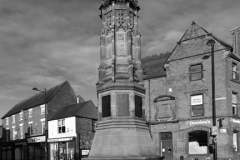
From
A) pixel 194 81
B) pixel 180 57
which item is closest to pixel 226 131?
pixel 194 81

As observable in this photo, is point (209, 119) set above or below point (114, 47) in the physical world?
below

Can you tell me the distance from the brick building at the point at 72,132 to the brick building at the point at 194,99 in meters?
8.70

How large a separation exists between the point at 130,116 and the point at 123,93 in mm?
1217

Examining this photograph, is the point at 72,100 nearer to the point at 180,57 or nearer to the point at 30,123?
the point at 30,123

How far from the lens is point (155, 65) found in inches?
1217

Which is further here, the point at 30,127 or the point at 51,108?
the point at 30,127

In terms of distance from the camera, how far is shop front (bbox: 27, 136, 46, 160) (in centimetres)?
3747

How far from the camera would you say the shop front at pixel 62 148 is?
33125 mm

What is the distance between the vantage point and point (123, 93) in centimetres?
1514

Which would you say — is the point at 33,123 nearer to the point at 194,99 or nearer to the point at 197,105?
the point at 194,99

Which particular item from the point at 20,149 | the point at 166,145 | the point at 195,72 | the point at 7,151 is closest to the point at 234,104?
the point at 195,72

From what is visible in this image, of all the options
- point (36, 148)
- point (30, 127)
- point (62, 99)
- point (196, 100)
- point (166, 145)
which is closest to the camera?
point (196, 100)

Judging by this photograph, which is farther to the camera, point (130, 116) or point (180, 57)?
point (180, 57)

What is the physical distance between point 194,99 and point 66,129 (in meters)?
15.6
